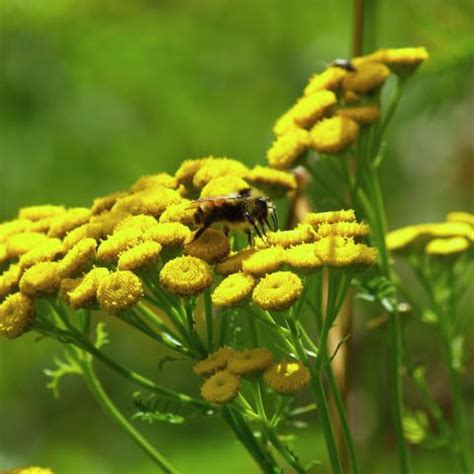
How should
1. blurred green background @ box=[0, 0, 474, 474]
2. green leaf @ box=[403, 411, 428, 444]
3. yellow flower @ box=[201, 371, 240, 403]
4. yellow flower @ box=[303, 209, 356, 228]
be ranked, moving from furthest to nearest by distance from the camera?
blurred green background @ box=[0, 0, 474, 474]
green leaf @ box=[403, 411, 428, 444]
yellow flower @ box=[303, 209, 356, 228]
yellow flower @ box=[201, 371, 240, 403]

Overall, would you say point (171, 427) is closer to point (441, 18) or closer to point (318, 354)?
point (441, 18)

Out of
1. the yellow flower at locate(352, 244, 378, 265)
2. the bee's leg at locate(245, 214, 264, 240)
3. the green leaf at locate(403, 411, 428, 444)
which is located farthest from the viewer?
the green leaf at locate(403, 411, 428, 444)

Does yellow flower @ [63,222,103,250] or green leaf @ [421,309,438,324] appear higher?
yellow flower @ [63,222,103,250]

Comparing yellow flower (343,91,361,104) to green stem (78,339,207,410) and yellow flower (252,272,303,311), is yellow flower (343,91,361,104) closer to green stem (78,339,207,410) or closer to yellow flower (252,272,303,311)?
yellow flower (252,272,303,311)

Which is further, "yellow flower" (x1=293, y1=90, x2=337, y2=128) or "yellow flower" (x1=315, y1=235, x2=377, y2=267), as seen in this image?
"yellow flower" (x1=293, y1=90, x2=337, y2=128)

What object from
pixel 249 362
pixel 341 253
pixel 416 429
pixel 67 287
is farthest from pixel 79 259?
pixel 416 429

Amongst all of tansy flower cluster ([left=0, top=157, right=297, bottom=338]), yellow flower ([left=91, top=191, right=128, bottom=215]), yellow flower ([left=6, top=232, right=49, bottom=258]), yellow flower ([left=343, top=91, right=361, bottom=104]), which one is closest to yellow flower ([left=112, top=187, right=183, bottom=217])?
tansy flower cluster ([left=0, top=157, right=297, bottom=338])

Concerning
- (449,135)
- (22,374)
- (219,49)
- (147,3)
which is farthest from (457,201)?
(22,374)
